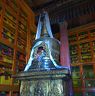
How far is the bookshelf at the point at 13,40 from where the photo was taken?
6.47 ft

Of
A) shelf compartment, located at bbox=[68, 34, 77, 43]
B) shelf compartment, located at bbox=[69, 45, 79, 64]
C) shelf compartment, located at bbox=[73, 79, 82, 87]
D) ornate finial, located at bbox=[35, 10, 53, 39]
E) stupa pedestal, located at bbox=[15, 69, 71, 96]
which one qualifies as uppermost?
shelf compartment, located at bbox=[68, 34, 77, 43]

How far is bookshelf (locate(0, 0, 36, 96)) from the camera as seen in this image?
1.97 meters

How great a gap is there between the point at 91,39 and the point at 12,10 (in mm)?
1903

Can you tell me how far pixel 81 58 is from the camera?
3.20 metres

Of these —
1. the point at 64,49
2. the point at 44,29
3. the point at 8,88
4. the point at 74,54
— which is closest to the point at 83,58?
the point at 74,54

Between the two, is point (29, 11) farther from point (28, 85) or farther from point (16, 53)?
point (28, 85)

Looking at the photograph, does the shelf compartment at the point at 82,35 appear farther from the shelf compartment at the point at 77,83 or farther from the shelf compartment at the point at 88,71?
the shelf compartment at the point at 77,83

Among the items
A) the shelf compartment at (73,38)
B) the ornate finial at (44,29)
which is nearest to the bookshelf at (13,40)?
the ornate finial at (44,29)

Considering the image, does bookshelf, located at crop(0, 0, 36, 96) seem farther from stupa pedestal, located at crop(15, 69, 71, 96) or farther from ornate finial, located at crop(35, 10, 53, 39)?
ornate finial, located at crop(35, 10, 53, 39)

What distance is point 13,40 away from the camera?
7.55ft

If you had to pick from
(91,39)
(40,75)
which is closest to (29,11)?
(91,39)

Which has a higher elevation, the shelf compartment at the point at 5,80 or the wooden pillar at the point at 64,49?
the wooden pillar at the point at 64,49

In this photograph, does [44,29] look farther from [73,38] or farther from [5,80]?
[73,38]

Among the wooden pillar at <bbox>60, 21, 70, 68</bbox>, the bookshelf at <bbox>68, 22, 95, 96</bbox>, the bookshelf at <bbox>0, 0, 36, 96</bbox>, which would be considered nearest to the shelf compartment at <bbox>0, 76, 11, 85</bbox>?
the bookshelf at <bbox>0, 0, 36, 96</bbox>
